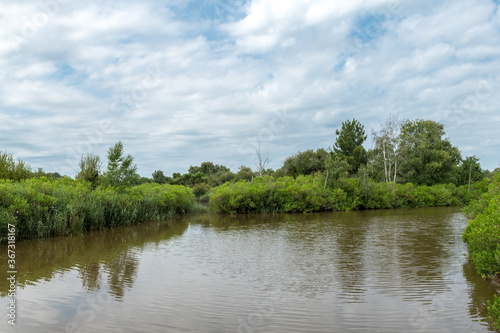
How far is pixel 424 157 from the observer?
50062 millimetres

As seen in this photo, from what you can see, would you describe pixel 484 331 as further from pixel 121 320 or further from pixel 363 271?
pixel 121 320

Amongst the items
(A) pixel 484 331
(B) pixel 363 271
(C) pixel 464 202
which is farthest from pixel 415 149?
(A) pixel 484 331

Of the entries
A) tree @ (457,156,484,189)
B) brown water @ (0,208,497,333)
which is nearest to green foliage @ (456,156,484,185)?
tree @ (457,156,484,189)

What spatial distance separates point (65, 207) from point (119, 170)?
743 centimetres

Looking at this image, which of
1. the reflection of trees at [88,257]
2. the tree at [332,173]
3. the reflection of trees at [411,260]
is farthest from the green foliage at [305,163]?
the reflection of trees at [88,257]

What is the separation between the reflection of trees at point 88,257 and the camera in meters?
8.43

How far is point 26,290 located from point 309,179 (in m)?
30.6

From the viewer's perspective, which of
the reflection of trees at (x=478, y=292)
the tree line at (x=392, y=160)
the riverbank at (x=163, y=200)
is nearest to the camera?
the reflection of trees at (x=478, y=292)

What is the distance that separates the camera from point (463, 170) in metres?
54.2

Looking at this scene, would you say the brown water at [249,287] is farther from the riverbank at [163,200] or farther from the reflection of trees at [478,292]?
the riverbank at [163,200]

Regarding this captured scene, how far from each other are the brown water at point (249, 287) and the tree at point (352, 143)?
35.9m

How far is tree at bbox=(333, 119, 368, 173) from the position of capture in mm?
49031

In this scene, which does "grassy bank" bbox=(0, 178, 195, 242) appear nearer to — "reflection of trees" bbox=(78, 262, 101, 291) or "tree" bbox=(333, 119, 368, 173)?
"reflection of trees" bbox=(78, 262, 101, 291)

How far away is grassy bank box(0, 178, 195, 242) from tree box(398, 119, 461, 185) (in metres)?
36.9
